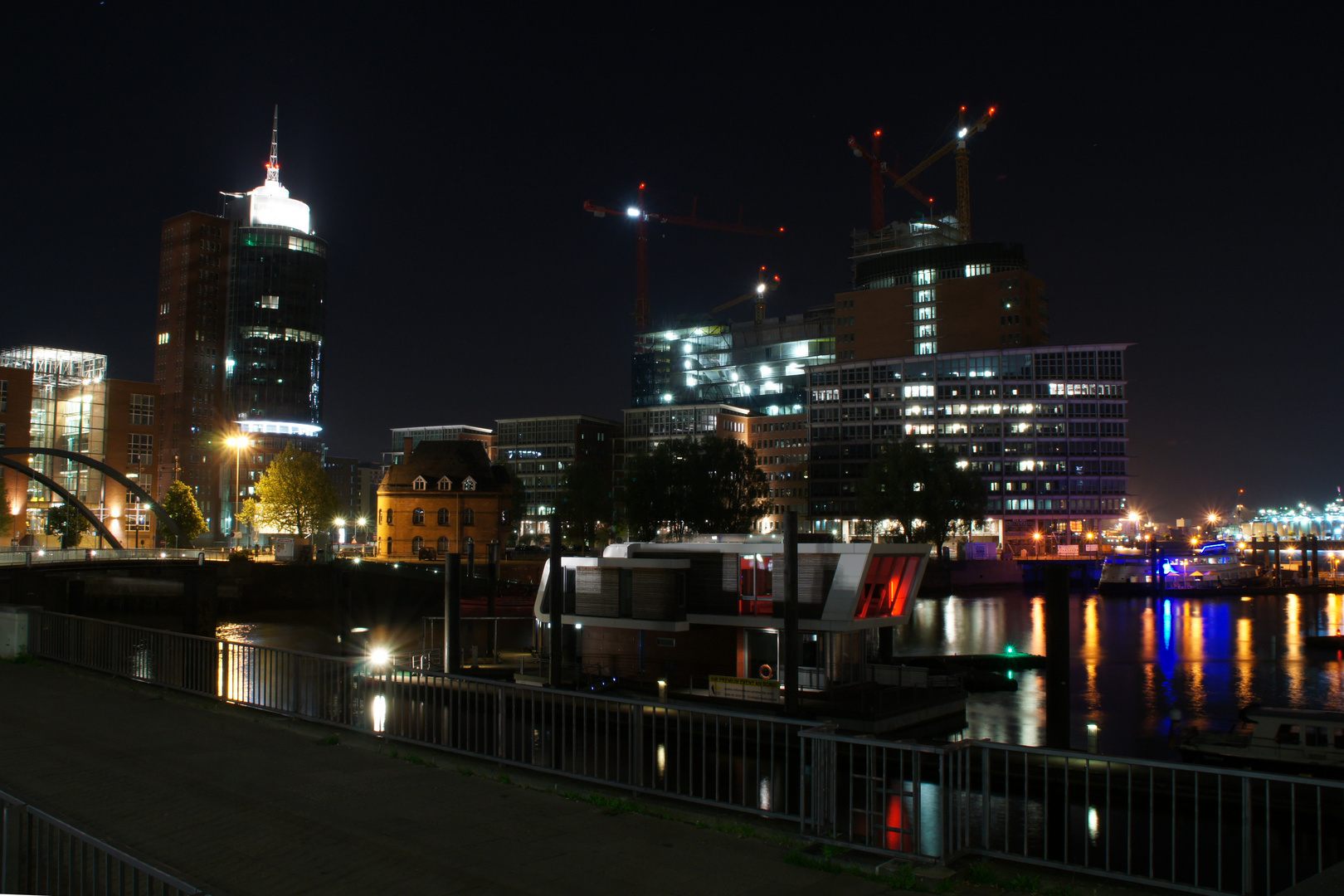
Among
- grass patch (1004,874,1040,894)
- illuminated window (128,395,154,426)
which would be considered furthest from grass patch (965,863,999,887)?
illuminated window (128,395,154,426)

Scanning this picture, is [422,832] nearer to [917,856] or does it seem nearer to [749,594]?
[917,856]

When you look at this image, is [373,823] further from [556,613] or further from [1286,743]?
[1286,743]

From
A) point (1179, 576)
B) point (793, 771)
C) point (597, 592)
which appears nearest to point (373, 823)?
point (793, 771)

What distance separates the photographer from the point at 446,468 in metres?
102

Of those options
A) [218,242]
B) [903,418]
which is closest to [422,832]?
[903,418]

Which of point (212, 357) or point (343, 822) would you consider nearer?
point (343, 822)

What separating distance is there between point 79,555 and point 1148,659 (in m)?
66.4

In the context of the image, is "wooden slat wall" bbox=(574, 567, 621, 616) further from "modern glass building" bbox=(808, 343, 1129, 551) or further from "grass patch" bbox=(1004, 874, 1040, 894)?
"modern glass building" bbox=(808, 343, 1129, 551)

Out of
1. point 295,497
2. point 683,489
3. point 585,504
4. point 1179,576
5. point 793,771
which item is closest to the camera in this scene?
point 793,771

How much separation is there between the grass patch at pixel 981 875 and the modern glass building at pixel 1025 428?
446 feet

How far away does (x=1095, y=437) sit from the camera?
147 m

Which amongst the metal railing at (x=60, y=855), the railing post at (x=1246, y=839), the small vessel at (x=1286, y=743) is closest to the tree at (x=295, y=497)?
the small vessel at (x=1286, y=743)

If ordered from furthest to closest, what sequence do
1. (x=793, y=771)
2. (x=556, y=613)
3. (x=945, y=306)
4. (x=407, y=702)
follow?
(x=945, y=306)
(x=556, y=613)
(x=793, y=771)
(x=407, y=702)

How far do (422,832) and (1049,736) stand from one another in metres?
21.3
